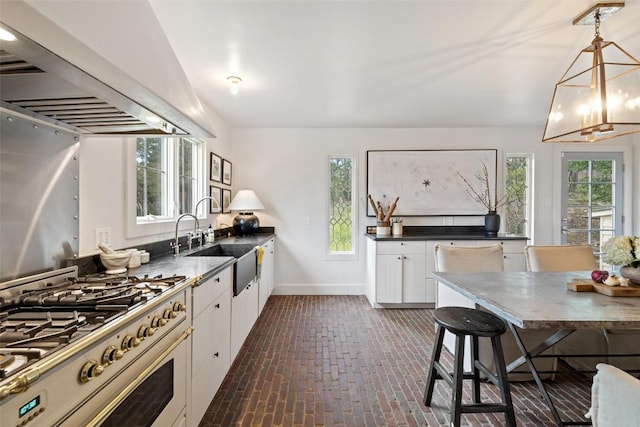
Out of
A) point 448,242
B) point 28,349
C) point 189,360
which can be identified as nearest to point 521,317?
point 189,360

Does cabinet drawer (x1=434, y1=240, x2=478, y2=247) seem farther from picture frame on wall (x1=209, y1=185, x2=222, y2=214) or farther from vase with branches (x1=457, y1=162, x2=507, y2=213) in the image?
picture frame on wall (x1=209, y1=185, x2=222, y2=214)

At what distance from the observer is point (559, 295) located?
167cm

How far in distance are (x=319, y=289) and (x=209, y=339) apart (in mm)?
2741

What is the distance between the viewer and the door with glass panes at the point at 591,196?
4.34 metres

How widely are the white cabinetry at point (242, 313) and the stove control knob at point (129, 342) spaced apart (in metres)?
1.25

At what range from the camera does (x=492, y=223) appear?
4.13m

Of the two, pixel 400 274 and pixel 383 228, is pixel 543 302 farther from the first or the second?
pixel 383 228

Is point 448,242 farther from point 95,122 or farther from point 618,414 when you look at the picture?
point 95,122

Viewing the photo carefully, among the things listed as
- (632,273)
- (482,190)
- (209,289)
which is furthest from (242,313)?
(482,190)

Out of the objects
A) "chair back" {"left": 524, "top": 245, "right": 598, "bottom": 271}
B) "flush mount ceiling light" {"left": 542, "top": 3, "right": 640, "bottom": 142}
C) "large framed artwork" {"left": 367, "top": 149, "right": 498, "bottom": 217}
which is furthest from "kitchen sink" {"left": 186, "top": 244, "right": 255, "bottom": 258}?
"flush mount ceiling light" {"left": 542, "top": 3, "right": 640, "bottom": 142}

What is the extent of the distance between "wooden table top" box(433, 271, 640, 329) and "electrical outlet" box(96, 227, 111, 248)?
220 centimetres

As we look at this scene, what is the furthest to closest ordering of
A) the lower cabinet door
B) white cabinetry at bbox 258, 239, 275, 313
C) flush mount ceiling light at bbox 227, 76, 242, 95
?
the lower cabinet door → white cabinetry at bbox 258, 239, 275, 313 → flush mount ceiling light at bbox 227, 76, 242, 95

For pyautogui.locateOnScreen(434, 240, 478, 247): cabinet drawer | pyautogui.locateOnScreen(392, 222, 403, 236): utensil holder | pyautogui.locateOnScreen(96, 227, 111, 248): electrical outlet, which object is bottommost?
pyautogui.locateOnScreen(434, 240, 478, 247): cabinet drawer

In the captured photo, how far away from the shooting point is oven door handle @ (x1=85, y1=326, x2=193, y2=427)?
2.79 feet
